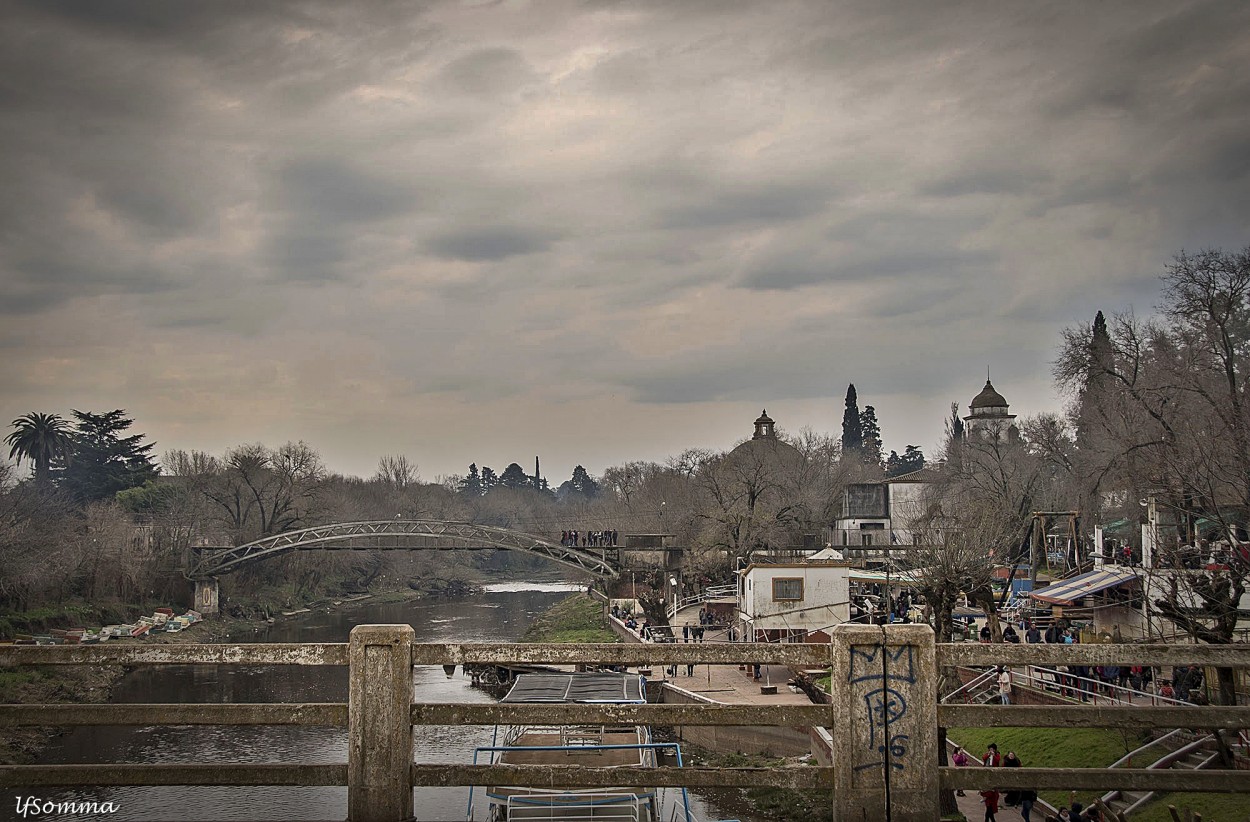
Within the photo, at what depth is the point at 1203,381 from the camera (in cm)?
3784

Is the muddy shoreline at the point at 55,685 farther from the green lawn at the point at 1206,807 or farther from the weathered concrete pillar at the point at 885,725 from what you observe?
the green lawn at the point at 1206,807

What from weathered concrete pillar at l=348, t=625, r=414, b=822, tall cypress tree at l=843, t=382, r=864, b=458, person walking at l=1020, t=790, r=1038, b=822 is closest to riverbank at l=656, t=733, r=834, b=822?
person walking at l=1020, t=790, r=1038, b=822

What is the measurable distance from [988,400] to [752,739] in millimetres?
72717

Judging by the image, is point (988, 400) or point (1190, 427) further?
point (988, 400)

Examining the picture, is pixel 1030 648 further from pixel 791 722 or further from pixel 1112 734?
pixel 1112 734

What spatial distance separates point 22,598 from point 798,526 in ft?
152

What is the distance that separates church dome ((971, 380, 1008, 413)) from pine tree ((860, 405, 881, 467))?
4040cm

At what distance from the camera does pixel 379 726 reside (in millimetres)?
6906

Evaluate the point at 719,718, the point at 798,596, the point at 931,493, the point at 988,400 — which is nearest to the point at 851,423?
the point at 988,400

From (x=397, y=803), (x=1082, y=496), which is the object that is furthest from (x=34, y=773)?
(x=1082, y=496)

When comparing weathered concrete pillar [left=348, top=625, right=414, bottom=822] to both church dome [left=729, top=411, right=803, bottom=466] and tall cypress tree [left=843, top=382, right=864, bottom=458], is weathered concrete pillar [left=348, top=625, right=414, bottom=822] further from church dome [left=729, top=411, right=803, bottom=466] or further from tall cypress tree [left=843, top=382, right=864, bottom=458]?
tall cypress tree [left=843, top=382, right=864, bottom=458]

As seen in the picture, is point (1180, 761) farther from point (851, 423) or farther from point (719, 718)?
point (851, 423)

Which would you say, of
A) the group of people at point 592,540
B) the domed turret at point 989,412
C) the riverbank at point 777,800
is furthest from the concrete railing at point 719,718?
the domed turret at point 989,412

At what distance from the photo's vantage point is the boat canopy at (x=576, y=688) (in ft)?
76.6
